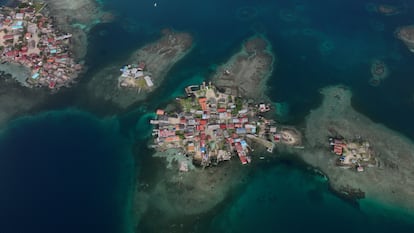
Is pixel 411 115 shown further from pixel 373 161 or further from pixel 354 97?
pixel 373 161

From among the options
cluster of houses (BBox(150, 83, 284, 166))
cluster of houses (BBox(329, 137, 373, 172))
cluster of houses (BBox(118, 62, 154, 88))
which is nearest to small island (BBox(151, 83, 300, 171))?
cluster of houses (BBox(150, 83, 284, 166))

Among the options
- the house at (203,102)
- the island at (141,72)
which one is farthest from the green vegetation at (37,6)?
the house at (203,102)

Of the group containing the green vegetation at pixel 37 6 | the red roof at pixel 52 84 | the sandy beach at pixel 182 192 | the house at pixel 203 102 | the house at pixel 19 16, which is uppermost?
the green vegetation at pixel 37 6

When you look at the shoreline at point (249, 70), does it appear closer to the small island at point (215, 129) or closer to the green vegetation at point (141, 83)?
the small island at point (215, 129)

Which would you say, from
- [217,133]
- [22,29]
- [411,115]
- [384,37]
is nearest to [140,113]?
[217,133]

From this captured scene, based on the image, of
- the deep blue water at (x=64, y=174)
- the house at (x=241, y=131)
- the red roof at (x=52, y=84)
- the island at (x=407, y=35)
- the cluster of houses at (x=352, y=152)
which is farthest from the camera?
the island at (x=407, y=35)

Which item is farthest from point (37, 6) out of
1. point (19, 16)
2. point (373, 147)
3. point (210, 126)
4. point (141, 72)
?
point (373, 147)
